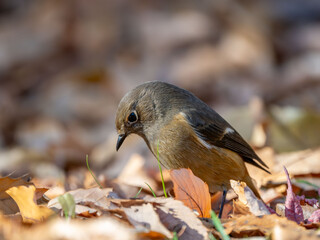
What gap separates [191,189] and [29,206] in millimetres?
927

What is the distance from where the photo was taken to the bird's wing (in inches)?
164

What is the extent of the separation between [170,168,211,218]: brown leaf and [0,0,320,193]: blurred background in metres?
3.59

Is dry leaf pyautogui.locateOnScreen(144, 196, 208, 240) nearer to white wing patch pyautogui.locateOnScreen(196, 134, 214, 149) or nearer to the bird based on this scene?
the bird

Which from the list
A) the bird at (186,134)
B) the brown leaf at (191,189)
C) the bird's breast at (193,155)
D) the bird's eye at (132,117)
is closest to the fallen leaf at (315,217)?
the brown leaf at (191,189)

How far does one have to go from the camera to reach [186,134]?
401 cm

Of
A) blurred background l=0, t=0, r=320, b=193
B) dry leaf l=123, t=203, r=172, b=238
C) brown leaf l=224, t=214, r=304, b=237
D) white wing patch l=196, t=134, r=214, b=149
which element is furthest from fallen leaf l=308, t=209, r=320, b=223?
blurred background l=0, t=0, r=320, b=193

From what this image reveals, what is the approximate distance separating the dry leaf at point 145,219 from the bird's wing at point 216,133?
1534 millimetres

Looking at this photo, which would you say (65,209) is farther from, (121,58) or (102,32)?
(102,32)

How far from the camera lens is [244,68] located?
33.4ft

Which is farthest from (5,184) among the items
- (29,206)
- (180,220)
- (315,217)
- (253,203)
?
(315,217)

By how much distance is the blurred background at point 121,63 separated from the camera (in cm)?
791

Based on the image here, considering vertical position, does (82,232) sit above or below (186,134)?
above

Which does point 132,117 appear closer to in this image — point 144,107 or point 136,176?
point 144,107

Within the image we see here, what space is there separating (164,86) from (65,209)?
208 cm
